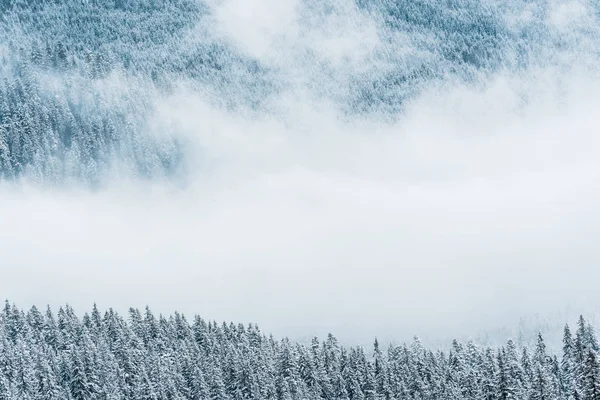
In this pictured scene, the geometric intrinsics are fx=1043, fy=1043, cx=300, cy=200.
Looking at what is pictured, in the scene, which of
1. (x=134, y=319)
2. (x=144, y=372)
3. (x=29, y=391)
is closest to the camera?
(x=29, y=391)

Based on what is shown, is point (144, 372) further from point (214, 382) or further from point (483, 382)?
point (483, 382)

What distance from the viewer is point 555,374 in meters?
174

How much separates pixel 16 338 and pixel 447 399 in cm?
7033

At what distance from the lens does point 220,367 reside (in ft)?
555

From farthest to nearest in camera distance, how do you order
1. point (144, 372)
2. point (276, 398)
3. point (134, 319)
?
point (134, 319)
point (276, 398)
point (144, 372)

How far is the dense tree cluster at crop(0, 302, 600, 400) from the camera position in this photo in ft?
489

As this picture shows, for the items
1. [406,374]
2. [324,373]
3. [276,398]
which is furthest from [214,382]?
[406,374]

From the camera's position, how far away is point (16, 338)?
169125mm

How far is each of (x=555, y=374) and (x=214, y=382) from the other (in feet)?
188

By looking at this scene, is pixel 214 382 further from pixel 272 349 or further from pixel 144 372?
pixel 272 349

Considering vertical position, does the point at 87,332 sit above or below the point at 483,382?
above

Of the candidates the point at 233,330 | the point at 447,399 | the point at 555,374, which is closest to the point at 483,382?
the point at 447,399

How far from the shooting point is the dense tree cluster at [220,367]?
149m

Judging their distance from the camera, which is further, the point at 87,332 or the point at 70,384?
the point at 87,332
